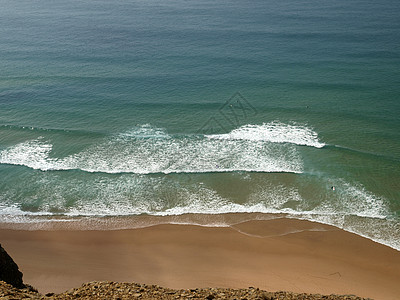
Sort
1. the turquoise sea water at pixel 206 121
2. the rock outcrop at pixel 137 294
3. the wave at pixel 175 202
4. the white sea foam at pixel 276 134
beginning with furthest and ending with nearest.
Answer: the white sea foam at pixel 276 134
the turquoise sea water at pixel 206 121
the wave at pixel 175 202
the rock outcrop at pixel 137 294

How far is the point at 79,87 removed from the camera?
4556 centimetres

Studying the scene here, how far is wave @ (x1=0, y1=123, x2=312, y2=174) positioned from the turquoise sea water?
0.16m

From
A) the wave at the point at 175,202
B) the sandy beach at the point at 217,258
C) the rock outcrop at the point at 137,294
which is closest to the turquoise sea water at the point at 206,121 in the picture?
the wave at the point at 175,202

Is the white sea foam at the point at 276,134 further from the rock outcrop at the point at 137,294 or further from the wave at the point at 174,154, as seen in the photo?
the rock outcrop at the point at 137,294

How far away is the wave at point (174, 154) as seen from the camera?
1198 inches

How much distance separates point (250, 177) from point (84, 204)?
42.9 ft

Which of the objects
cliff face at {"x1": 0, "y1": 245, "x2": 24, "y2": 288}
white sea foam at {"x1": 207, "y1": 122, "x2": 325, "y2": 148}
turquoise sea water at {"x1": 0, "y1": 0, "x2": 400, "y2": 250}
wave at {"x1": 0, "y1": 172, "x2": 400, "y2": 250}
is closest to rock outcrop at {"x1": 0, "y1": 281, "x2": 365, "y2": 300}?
cliff face at {"x1": 0, "y1": 245, "x2": 24, "y2": 288}

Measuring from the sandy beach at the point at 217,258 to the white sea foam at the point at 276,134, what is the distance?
1055cm

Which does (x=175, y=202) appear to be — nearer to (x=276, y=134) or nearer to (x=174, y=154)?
(x=174, y=154)

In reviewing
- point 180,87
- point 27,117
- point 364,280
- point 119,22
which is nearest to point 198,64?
point 180,87

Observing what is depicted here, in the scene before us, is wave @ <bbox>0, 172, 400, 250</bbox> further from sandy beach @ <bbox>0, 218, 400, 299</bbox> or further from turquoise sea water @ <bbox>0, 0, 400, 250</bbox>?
sandy beach @ <bbox>0, 218, 400, 299</bbox>

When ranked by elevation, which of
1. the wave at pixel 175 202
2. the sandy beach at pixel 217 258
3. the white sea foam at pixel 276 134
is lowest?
the sandy beach at pixel 217 258

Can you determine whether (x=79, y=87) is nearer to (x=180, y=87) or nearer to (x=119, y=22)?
(x=180, y=87)

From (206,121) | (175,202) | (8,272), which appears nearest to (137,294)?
(8,272)
